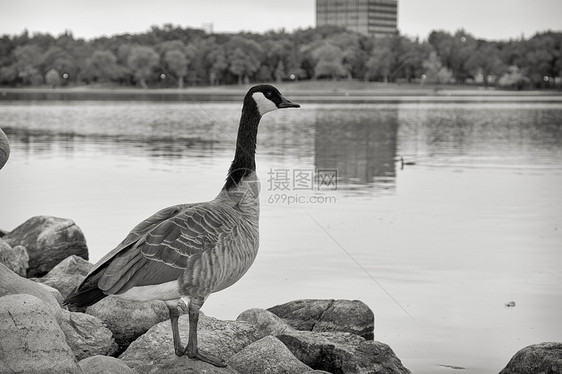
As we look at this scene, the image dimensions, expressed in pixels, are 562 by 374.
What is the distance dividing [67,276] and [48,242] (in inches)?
97.8

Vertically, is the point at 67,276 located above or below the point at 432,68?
below

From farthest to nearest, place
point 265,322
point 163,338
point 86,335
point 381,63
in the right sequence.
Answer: point 381,63, point 265,322, point 86,335, point 163,338

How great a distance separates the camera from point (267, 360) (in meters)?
8.23

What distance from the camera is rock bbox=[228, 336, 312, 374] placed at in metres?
8.19

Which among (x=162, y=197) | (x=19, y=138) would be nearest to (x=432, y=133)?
(x=19, y=138)

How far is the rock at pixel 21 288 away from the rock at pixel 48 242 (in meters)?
5.04

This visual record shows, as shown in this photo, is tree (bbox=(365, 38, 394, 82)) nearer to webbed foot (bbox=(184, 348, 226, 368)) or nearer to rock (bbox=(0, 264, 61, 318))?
rock (bbox=(0, 264, 61, 318))

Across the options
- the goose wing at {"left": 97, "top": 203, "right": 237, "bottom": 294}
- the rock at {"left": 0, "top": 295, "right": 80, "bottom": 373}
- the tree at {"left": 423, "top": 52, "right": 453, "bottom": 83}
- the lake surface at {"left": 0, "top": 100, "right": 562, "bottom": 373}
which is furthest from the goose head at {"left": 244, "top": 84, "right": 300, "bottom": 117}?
the tree at {"left": 423, "top": 52, "right": 453, "bottom": 83}

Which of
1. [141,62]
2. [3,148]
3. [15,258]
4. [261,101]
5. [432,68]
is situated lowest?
[15,258]

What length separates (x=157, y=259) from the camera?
24.8ft
